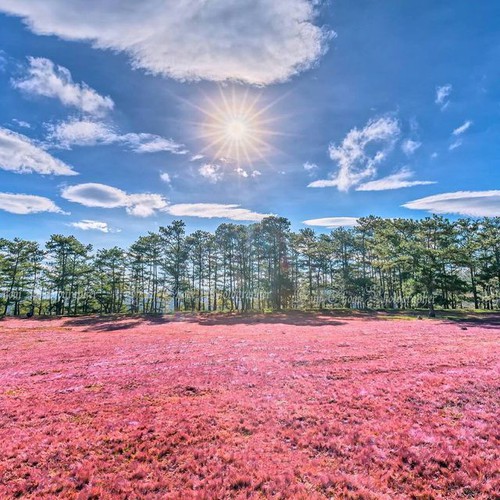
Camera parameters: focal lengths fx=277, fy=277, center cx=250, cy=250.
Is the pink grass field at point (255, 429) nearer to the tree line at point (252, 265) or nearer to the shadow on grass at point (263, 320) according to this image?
the shadow on grass at point (263, 320)

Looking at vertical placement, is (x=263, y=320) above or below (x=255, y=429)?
below

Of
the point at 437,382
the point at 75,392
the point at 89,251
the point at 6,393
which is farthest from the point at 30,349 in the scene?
the point at 89,251

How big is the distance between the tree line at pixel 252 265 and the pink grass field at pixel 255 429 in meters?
49.5

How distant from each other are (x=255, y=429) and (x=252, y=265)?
66.0 metres

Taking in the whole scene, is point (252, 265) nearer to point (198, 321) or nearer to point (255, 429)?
point (198, 321)

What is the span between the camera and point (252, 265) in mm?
Answer: 74562

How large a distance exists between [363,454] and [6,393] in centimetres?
1444

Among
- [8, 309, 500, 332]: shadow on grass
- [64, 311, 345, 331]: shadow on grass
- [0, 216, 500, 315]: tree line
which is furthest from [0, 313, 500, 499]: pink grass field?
[0, 216, 500, 315]: tree line

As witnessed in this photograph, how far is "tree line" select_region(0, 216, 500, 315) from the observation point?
63.5 metres

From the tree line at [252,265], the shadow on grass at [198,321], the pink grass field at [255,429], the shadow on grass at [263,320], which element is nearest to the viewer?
the pink grass field at [255,429]

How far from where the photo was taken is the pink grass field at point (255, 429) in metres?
6.11

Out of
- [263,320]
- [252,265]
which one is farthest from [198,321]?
[252,265]

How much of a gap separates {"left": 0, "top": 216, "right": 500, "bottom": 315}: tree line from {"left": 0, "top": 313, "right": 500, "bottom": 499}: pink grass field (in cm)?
4945

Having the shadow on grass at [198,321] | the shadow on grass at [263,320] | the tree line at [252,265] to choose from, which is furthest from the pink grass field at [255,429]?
the tree line at [252,265]
